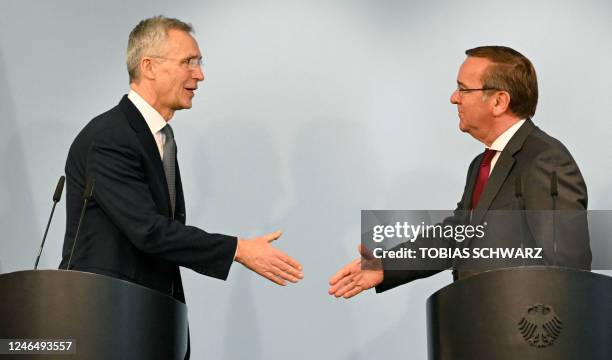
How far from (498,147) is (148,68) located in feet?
4.13

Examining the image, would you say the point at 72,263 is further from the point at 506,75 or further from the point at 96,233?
the point at 506,75


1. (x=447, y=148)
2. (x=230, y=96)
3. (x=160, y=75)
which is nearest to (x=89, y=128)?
(x=160, y=75)

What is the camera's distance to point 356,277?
3.79m

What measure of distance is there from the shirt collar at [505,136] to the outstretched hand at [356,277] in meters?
0.59

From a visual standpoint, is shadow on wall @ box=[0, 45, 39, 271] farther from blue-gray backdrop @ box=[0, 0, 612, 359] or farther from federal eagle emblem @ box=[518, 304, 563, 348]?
federal eagle emblem @ box=[518, 304, 563, 348]

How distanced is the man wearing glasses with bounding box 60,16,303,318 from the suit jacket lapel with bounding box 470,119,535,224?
64cm

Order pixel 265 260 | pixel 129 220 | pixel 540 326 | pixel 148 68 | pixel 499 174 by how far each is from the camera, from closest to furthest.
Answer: pixel 540 326 < pixel 129 220 < pixel 265 260 < pixel 499 174 < pixel 148 68

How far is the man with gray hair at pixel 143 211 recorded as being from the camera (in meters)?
3.26

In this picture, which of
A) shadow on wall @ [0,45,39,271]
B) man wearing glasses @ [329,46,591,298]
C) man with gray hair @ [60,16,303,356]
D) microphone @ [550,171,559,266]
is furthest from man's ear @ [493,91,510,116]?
shadow on wall @ [0,45,39,271]

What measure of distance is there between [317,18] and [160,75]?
133 centimetres

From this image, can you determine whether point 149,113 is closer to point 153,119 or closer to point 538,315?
point 153,119

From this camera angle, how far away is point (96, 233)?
3297 millimetres

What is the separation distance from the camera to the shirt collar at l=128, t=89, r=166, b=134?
11.8ft

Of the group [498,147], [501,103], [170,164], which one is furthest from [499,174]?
[170,164]
